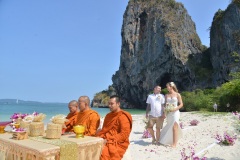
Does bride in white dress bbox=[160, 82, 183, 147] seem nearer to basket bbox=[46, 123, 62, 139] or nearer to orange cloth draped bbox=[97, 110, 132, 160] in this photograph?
orange cloth draped bbox=[97, 110, 132, 160]

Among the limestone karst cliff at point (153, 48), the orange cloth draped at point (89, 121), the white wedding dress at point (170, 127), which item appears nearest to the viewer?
the orange cloth draped at point (89, 121)

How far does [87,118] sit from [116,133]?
2.04 feet

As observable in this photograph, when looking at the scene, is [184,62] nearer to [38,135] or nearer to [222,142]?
[222,142]

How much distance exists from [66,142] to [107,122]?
1.55m

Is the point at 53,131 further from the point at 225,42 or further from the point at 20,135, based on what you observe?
the point at 225,42

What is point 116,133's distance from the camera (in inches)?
189

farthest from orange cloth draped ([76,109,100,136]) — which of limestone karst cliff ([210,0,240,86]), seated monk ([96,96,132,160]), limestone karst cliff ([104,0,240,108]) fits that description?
limestone karst cliff ([210,0,240,86])

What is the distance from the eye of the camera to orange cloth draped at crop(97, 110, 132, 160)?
4.53 m

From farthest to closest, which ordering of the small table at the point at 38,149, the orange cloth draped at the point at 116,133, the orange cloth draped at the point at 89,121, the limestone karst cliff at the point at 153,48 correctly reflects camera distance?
1. the limestone karst cliff at the point at 153,48
2. the orange cloth draped at the point at 89,121
3. the orange cloth draped at the point at 116,133
4. the small table at the point at 38,149

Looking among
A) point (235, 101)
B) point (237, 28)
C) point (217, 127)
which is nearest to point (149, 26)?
point (237, 28)

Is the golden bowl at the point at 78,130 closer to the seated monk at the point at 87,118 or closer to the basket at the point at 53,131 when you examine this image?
the basket at the point at 53,131

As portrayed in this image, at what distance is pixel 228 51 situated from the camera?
1800 inches

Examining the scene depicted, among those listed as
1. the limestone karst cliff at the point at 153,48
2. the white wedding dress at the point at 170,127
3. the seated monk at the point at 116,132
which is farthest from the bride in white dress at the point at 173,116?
the limestone karst cliff at the point at 153,48

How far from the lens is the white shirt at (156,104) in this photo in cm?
768
